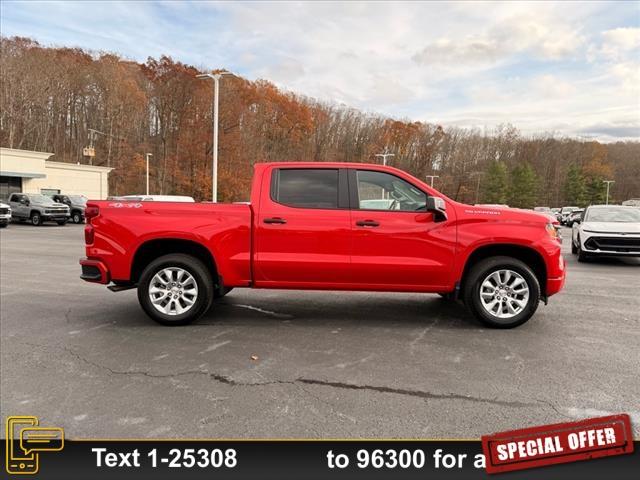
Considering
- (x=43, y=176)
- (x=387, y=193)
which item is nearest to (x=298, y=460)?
(x=387, y=193)

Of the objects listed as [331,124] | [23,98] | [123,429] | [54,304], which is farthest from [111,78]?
[123,429]

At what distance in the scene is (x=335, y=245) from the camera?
5.39 m

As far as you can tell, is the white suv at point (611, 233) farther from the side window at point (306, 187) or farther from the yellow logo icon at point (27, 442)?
the yellow logo icon at point (27, 442)

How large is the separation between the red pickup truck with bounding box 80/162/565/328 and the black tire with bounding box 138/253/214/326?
12mm

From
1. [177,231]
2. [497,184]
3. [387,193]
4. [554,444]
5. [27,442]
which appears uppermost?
[497,184]

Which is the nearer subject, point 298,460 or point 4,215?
point 298,460

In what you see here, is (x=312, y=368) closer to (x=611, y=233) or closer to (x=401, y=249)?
(x=401, y=249)

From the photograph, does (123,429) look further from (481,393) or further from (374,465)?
(481,393)

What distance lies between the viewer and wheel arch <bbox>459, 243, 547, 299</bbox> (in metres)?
5.51

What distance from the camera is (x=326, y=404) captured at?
347 centimetres

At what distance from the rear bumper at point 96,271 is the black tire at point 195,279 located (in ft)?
1.40

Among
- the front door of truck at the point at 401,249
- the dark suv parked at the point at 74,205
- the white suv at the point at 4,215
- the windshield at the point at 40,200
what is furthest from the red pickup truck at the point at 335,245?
the dark suv parked at the point at 74,205

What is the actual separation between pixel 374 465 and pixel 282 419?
0.80 meters

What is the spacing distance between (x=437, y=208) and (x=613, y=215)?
10.9 metres
